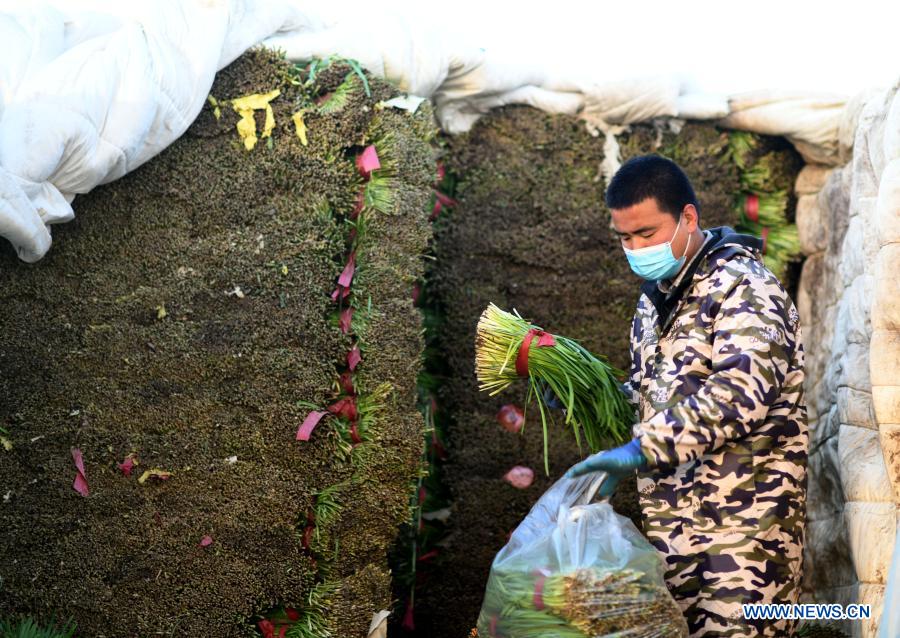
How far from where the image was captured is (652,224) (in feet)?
9.25

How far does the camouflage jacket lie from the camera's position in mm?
2520

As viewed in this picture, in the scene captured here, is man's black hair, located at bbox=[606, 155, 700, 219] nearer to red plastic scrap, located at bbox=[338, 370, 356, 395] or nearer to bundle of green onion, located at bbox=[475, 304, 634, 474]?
bundle of green onion, located at bbox=[475, 304, 634, 474]

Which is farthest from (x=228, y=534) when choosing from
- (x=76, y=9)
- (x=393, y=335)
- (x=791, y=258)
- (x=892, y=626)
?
(x=791, y=258)

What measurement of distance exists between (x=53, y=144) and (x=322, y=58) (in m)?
1.13

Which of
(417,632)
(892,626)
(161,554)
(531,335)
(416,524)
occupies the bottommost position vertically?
(417,632)

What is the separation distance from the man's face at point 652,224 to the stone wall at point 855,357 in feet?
2.08

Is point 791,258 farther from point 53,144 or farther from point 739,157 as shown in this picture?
point 53,144

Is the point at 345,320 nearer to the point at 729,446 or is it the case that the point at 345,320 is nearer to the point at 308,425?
the point at 308,425

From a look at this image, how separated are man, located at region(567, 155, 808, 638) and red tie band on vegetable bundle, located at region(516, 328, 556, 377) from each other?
0.41 meters

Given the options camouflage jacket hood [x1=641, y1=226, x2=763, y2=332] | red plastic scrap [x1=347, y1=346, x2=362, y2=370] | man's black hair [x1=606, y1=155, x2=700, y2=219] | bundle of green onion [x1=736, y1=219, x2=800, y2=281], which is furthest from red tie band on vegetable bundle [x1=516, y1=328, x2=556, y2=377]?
bundle of green onion [x1=736, y1=219, x2=800, y2=281]

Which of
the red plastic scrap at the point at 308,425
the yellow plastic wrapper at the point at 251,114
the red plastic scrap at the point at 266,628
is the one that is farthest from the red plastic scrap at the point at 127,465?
the yellow plastic wrapper at the point at 251,114

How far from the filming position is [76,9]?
3354 millimetres

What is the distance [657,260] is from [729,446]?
22.0 inches

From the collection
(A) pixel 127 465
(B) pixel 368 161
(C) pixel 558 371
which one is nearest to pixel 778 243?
(C) pixel 558 371
